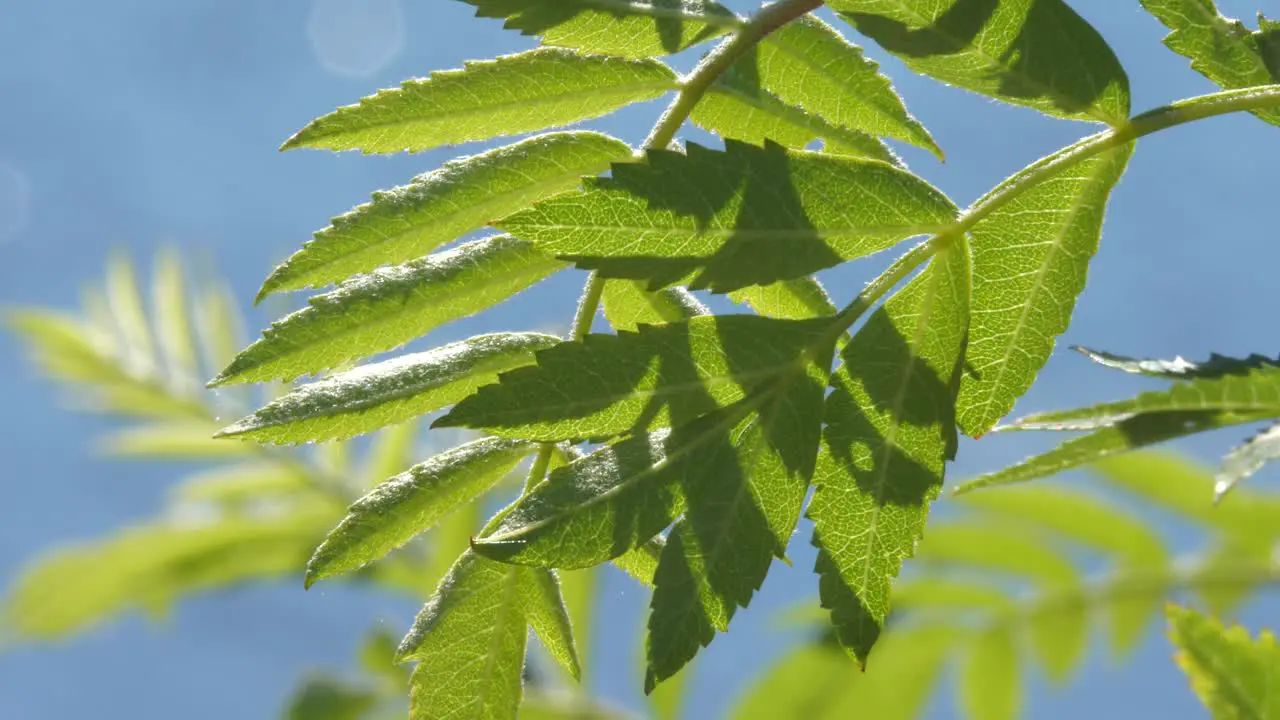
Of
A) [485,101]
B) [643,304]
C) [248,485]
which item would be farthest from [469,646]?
[248,485]

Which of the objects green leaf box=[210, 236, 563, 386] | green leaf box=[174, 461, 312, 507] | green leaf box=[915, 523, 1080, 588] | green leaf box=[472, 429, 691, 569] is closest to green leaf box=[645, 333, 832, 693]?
green leaf box=[472, 429, 691, 569]

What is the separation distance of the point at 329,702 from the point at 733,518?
2552 mm

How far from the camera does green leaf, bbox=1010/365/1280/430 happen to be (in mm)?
989

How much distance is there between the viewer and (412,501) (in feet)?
3.40

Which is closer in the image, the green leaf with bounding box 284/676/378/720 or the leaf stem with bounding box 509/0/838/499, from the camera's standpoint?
the leaf stem with bounding box 509/0/838/499

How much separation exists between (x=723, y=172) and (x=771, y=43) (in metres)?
0.20

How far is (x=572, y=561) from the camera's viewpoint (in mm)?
899

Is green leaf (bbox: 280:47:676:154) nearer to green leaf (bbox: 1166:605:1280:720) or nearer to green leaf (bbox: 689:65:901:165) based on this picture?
green leaf (bbox: 689:65:901:165)

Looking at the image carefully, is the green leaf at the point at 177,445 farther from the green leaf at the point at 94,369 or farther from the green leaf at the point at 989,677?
the green leaf at the point at 989,677

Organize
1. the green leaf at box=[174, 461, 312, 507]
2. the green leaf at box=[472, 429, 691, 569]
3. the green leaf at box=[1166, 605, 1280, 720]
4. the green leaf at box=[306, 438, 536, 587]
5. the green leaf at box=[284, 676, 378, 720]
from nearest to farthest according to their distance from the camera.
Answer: the green leaf at box=[472, 429, 691, 569]
the green leaf at box=[306, 438, 536, 587]
the green leaf at box=[1166, 605, 1280, 720]
the green leaf at box=[284, 676, 378, 720]
the green leaf at box=[174, 461, 312, 507]

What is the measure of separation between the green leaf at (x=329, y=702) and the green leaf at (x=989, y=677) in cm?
152

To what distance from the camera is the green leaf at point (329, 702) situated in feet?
10.4

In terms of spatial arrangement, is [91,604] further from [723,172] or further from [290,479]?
[723,172]

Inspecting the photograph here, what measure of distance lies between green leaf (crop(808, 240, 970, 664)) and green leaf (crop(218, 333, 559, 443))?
28 centimetres
